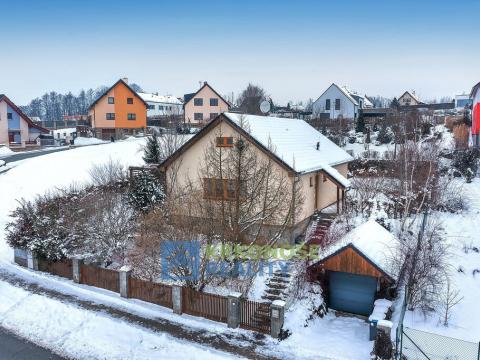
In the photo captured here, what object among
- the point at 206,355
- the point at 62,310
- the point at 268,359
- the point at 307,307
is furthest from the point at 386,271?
the point at 62,310

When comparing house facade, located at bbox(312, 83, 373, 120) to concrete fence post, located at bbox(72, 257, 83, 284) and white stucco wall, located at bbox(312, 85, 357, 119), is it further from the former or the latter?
concrete fence post, located at bbox(72, 257, 83, 284)

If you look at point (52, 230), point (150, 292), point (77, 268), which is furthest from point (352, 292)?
point (52, 230)

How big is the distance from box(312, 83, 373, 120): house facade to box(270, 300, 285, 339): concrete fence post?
4698 cm

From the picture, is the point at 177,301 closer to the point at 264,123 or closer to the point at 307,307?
the point at 307,307

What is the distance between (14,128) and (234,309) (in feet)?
154

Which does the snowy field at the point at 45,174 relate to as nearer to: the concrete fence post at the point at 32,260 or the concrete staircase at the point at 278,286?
the concrete fence post at the point at 32,260

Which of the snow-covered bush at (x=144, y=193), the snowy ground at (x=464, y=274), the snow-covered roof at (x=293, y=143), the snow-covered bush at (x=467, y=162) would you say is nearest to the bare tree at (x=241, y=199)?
the snow-covered roof at (x=293, y=143)

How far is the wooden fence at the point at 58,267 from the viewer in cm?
1797

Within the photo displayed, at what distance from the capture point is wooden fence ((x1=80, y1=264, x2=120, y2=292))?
16578 mm

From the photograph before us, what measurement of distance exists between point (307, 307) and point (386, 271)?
315cm

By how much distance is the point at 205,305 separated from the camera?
14508 millimetres

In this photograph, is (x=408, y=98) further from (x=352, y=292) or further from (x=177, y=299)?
(x=177, y=299)

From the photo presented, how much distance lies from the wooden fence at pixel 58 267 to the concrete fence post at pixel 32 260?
0.20m

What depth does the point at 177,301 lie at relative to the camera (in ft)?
48.8
